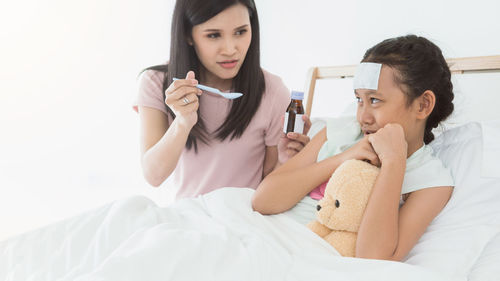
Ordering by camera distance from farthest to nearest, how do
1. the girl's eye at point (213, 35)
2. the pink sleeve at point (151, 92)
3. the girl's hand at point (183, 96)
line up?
the pink sleeve at point (151, 92), the girl's eye at point (213, 35), the girl's hand at point (183, 96)

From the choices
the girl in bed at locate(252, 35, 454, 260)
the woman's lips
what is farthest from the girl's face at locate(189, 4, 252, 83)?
the girl in bed at locate(252, 35, 454, 260)

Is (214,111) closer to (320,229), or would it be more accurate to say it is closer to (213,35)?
(213,35)

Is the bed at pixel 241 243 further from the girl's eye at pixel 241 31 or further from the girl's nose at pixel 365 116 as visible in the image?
the girl's eye at pixel 241 31

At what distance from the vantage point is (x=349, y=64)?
1876 mm

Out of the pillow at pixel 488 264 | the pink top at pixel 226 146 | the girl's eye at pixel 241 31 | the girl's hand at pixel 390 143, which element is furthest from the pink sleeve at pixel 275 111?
the pillow at pixel 488 264

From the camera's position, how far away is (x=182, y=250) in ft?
2.52

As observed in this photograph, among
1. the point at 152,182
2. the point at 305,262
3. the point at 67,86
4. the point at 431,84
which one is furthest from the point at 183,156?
the point at 67,86

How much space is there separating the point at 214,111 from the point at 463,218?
0.89 m

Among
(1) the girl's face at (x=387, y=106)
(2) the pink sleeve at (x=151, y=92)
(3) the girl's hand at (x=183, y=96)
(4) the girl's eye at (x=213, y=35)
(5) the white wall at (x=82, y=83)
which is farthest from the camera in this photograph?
(5) the white wall at (x=82, y=83)

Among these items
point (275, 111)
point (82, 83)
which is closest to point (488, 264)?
point (275, 111)

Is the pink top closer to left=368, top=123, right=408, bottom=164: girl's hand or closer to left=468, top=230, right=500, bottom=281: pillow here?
left=368, top=123, right=408, bottom=164: girl's hand

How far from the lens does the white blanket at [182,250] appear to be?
74cm

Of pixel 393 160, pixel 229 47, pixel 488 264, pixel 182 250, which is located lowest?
pixel 488 264

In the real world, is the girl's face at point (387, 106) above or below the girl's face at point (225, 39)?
below
